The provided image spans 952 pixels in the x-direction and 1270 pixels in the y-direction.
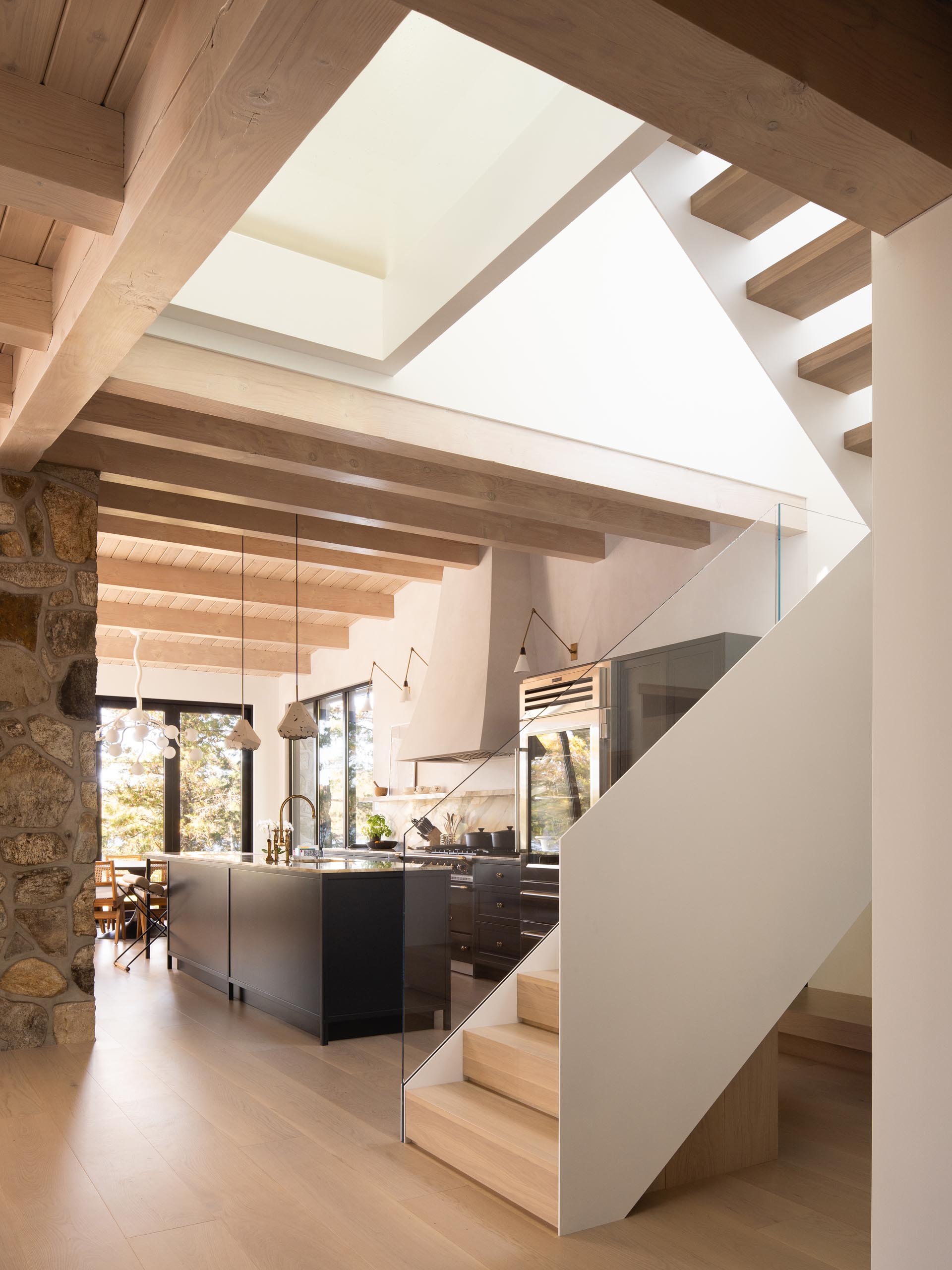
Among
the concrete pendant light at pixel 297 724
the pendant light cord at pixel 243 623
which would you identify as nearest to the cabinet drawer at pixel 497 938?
the concrete pendant light at pixel 297 724

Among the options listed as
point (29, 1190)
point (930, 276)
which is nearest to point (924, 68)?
point (930, 276)

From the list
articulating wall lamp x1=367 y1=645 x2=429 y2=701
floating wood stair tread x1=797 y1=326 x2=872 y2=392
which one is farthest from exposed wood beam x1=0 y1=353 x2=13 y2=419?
articulating wall lamp x1=367 y1=645 x2=429 y2=701

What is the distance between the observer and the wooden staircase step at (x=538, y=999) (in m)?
3.41

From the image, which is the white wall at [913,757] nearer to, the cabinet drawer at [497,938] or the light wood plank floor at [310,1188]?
the light wood plank floor at [310,1188]

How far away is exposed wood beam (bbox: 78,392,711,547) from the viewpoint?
4.45 m

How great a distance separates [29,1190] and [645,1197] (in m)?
1.83

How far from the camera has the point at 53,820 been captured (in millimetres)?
4859

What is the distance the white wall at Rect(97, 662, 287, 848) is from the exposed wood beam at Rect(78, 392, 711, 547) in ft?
24.7

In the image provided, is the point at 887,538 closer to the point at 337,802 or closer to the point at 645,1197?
the point at 645,1197

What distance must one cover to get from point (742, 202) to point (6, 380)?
2.97 m

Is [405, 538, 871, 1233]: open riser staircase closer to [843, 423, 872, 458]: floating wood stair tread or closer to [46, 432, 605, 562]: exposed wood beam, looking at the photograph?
[843, 423, 872, 458]: floating wood stair tread

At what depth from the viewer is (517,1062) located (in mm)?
3285

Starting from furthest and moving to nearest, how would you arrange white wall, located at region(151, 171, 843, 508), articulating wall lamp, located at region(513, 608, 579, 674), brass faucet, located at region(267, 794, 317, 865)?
articulating wall lamp, located at region(513, 608, 579, 674) < brass faucet, located at region(267, 794, 317, 865) < white wall, located at region(151, 171, 843, 508)

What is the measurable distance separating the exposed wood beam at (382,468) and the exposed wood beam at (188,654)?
6.22m
